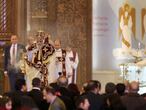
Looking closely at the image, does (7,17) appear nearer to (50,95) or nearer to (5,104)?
(50,95)

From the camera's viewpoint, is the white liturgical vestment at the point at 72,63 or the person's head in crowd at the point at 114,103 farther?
the white liturgical vestment at the point at 72,63

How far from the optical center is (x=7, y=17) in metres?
15.6

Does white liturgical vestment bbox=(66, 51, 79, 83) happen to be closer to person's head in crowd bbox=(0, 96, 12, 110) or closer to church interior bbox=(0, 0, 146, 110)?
church interior bbox=(0, 0, 146, 110)

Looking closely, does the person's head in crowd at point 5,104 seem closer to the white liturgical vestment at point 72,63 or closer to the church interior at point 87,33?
the church interior at point 87,33

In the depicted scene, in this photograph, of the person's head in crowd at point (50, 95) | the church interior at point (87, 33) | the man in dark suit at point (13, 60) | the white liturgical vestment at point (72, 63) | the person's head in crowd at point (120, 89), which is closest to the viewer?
the person's head in crowd at point (50, 95)

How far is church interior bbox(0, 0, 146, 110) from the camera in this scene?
15.5 metres

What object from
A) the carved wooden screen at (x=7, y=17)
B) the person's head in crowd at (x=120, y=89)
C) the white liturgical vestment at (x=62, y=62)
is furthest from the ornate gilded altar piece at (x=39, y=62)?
the person's head in crowd at (x=120, y=89)

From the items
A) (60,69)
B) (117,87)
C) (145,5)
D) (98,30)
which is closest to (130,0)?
(145,5)

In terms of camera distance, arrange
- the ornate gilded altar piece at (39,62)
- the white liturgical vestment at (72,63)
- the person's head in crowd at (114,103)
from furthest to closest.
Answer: the white liturgical vestment at (72,63) → the ornate gilded altar piece at (39,62) → the person's head in crowd at (114,103)

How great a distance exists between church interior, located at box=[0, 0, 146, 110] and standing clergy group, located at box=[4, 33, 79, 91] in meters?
0.05

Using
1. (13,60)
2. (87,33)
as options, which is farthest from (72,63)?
(87,33)

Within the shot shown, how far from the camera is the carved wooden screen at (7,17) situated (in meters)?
15.5

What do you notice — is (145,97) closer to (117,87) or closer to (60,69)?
(117,87)

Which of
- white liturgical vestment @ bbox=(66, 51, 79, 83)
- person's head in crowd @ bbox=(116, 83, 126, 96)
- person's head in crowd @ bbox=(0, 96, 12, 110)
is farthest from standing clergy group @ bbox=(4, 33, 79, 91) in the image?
person's head in crowd @ bbox=(0, 96, 12, 110)
